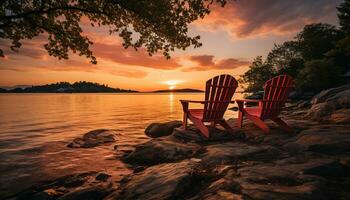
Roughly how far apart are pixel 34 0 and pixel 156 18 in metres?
4.23

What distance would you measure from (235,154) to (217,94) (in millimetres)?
2689

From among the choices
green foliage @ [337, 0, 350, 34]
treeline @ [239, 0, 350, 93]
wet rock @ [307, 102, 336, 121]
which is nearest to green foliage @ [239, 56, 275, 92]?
treeline @ [239, 0, 350, 93]

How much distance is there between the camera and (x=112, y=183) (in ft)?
17.4

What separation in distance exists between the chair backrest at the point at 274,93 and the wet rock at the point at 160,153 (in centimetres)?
274

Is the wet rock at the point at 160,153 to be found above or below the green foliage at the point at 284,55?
below

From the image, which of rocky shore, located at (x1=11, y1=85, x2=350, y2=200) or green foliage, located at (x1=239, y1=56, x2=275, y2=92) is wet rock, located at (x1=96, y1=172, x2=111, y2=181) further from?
green foliage, located at (x1=239, y1=56, x2=275, y2=92)

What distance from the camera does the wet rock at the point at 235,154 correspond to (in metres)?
5.48

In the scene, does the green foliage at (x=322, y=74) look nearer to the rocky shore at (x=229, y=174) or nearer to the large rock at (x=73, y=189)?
the rocky shore at (x=229, y=174)

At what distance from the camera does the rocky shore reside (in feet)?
11.5

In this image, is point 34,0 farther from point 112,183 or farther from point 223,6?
point 112,183

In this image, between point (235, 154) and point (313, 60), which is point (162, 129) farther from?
point (313, 60)

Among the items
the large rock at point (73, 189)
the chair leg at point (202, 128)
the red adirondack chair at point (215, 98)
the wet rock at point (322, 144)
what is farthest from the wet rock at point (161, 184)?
the red adirondack chair at point (215, 98)

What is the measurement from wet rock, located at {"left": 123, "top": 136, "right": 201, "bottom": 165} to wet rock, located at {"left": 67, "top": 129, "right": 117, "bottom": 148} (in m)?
3.20

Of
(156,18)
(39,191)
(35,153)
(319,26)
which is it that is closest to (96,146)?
(35,153)
